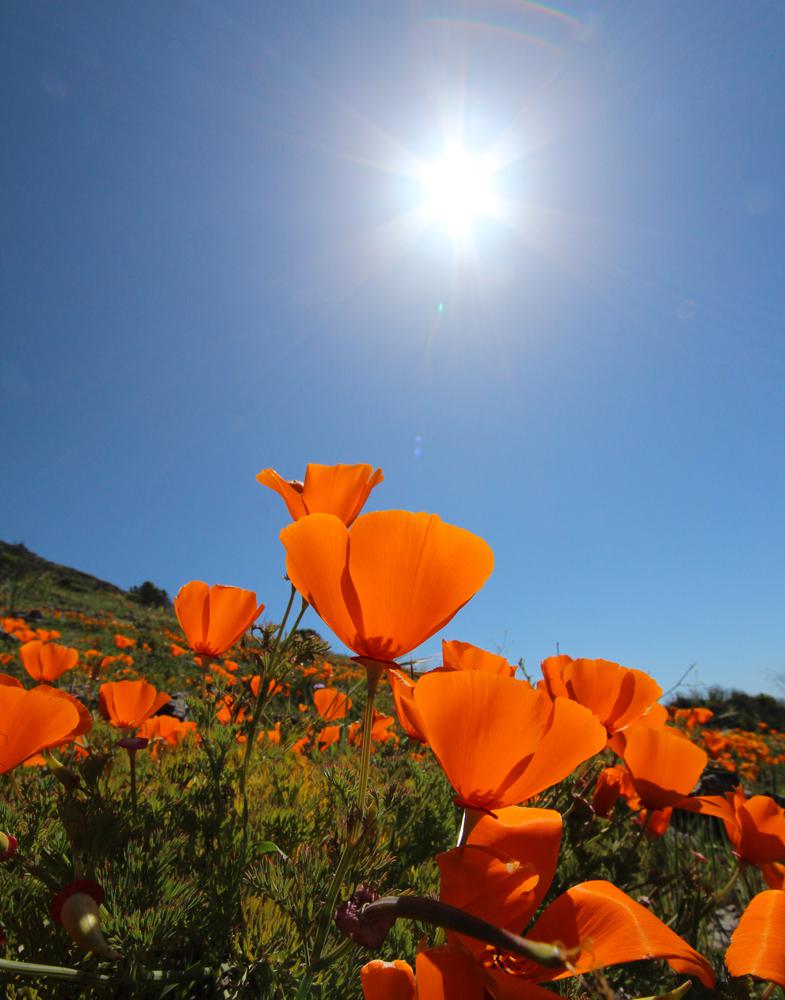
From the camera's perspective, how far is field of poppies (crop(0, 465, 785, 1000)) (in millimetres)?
486

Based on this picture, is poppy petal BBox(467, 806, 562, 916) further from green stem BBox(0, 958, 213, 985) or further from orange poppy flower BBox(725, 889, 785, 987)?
green stem BBox(0, 958, 213, 985)

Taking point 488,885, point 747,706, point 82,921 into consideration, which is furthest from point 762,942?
point 747,706

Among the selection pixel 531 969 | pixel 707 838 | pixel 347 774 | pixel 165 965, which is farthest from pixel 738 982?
pixel 707 838

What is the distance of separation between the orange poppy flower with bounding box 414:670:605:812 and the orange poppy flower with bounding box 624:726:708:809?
618mm

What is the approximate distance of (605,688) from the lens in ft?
3.62

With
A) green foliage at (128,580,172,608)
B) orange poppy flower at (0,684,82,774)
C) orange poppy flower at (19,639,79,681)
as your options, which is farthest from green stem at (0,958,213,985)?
green foliage at (128,580,172,608)

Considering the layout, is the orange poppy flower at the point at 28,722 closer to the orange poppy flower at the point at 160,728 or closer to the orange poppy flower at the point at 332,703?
the orange poppy flower at the point at 160,728

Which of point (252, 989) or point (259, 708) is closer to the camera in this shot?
point (252, 989)

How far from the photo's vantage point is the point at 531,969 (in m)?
0.53

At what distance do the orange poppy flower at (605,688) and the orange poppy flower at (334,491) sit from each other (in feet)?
1.67

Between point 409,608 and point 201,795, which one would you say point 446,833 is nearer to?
point 201,795

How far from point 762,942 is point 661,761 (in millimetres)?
667

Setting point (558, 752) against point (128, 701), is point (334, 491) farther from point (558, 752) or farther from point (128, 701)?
point (128, 701)

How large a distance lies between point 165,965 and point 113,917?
121 mm
